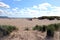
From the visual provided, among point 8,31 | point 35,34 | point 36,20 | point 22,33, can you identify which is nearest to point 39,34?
point 35,34

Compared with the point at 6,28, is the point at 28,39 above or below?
below

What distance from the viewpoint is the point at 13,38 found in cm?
1670

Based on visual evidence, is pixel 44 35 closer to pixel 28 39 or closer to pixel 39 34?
pixel 39 34

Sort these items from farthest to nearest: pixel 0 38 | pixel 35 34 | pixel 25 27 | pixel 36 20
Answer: pixel 36 20 → pixel 25 27 → pixel 35 34 → pixel 0 38

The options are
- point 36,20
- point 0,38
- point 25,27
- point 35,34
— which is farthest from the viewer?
point 36,20

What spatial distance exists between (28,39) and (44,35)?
1.80 meters

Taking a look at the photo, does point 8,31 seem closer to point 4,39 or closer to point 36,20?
point 4,39

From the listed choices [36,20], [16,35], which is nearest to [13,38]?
[16,35]

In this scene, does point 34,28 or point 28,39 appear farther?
point 34,28

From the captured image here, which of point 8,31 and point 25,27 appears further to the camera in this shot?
point 25,27

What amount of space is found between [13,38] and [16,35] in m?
0.45

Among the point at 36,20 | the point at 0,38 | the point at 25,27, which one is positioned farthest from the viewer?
the point at 36,20

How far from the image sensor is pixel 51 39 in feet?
58.8

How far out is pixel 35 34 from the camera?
1781 cm
